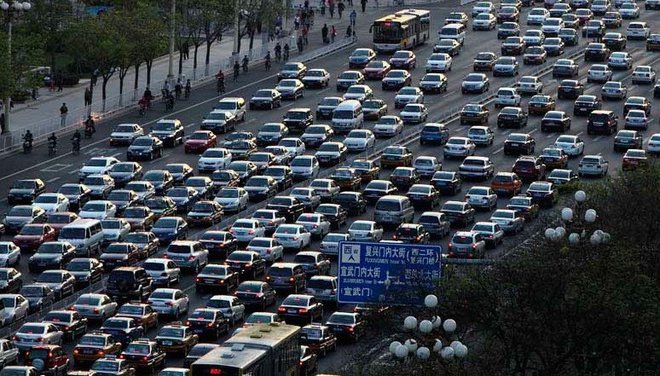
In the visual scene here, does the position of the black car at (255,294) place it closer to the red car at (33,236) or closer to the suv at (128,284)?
the suv at (128,284)

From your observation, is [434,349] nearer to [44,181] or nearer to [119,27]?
[44,181]

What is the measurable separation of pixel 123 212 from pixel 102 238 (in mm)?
3343

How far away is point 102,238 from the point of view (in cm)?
9581

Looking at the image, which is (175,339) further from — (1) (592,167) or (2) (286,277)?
(1) (592,167)

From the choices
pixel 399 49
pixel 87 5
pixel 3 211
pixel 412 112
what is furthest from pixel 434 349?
pixel 87 5

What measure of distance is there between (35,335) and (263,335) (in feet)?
44.6

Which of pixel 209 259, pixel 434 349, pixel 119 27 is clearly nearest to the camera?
pixel 434 349

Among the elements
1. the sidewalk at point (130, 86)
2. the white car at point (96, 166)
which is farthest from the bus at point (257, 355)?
the sidewalk at point (130, 86)

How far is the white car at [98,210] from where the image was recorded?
3905 inches

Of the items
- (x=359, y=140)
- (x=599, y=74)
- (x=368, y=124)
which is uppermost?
(x=599, y=74)

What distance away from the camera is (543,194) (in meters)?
103

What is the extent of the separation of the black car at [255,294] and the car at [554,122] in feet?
114

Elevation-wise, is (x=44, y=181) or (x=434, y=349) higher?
(x=434, y=349)

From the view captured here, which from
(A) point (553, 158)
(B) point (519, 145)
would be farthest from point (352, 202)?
(B) point (519, 145)
